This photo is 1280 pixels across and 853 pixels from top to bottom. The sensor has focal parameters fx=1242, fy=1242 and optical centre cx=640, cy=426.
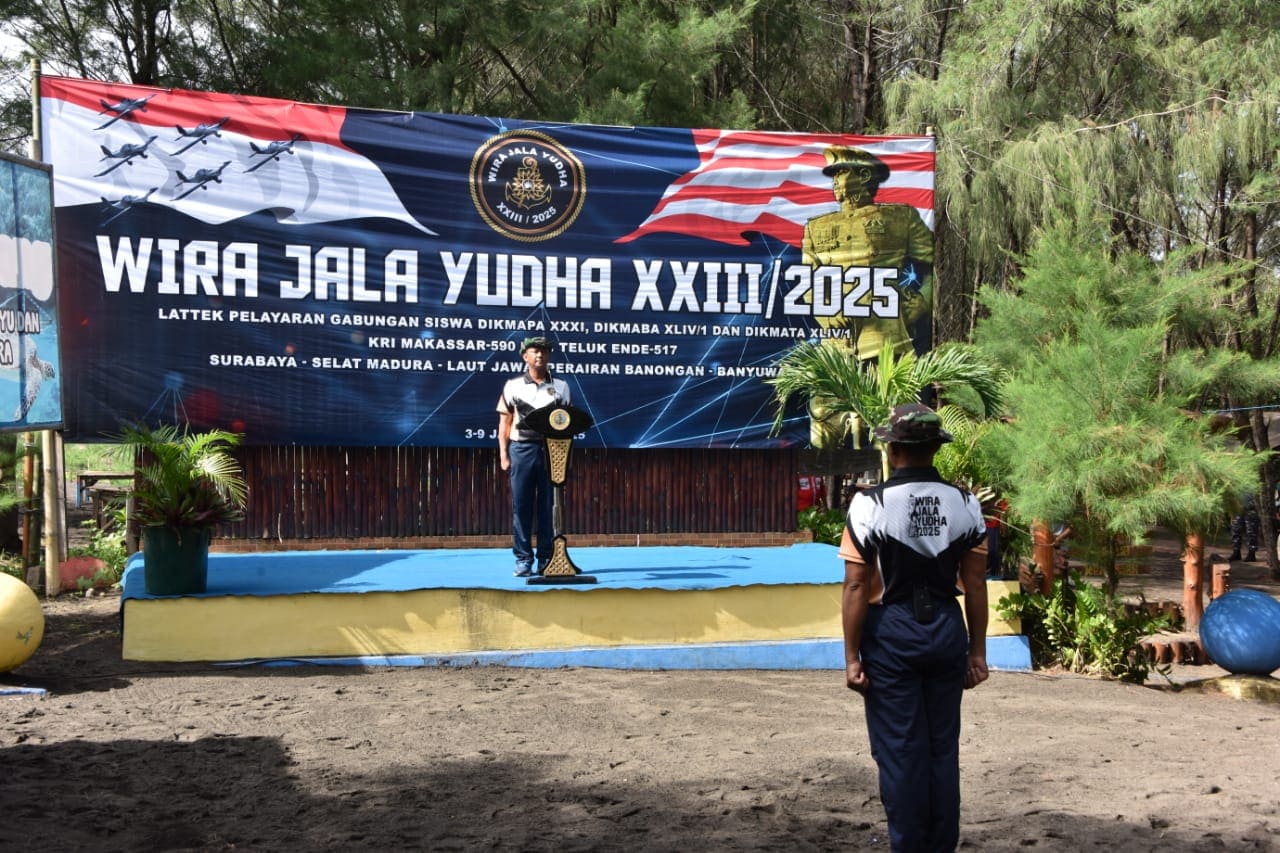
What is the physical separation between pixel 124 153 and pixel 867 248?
19.3 feet

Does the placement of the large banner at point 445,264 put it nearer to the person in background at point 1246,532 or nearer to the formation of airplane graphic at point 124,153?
the formation of airplane graphic at point 124,153

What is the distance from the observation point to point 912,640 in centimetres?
389

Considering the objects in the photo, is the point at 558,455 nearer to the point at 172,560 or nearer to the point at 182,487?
the point at 182,487

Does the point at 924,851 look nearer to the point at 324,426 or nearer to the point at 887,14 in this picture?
the point at 324,426

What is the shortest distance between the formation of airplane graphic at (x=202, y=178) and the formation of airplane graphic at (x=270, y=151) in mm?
188

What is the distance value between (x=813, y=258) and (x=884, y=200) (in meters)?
0.80

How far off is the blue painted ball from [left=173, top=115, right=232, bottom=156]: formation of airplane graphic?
8.14m

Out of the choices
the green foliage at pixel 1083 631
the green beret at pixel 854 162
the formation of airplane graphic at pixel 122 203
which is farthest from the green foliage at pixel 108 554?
the green foliage at pixel 1083 631

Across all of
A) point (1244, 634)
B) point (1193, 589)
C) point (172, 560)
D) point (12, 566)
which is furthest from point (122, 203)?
point (1193, 589)

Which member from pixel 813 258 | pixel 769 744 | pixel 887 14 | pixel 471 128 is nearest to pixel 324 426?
pixel 471 128

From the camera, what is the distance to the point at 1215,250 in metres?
14.7

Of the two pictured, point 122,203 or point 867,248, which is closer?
point 122,203

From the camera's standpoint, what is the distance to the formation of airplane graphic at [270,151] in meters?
9.45

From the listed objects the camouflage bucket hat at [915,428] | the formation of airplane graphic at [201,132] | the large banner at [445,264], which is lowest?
the camouflage bucket hat at [915,428]
